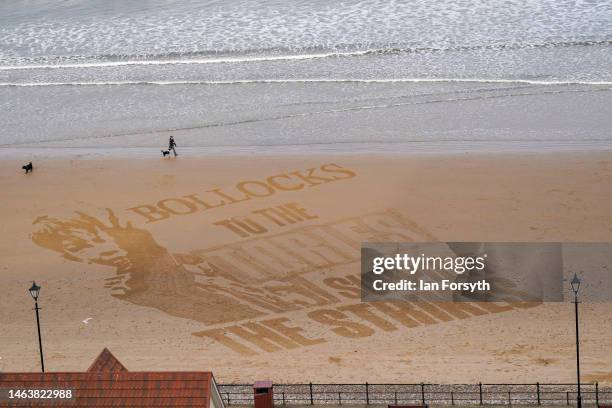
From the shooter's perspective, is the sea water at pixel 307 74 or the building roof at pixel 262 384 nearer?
the building roof at pixel 262 384

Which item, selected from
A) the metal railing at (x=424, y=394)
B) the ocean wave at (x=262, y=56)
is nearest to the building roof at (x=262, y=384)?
the metal railing at (x=424, y=394)

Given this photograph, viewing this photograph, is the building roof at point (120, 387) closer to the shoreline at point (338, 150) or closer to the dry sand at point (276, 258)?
the dry sand at point (276, 258)

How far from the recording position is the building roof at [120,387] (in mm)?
20297

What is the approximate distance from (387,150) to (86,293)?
40.3ft

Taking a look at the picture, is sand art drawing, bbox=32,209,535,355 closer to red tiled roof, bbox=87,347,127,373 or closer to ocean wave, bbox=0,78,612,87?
red tiled roof, bbox=87,347,127,373

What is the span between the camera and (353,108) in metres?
41.8

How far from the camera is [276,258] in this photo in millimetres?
29688

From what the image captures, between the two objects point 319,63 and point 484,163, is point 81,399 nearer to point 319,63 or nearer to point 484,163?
point 484,163

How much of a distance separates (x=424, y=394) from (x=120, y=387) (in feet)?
21.3

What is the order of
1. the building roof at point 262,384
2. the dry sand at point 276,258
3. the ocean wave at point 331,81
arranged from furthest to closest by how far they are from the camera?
the ocean wave at point 331,81
the dry sand at point 276,258
the building roof at point 262,384

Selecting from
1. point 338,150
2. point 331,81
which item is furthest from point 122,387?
point 331,81

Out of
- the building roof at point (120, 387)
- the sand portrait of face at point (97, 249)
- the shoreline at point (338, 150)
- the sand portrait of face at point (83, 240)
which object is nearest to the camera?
the building roof at point (120, 387)

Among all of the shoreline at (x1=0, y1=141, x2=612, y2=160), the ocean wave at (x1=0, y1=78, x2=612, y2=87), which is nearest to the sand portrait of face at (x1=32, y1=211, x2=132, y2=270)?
the shoreline at (x1=0, y1=141, x2=612, y2=160)

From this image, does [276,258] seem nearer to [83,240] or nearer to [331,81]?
[83,240]
